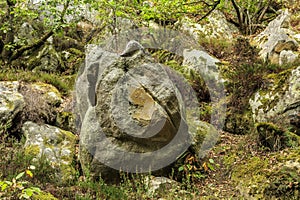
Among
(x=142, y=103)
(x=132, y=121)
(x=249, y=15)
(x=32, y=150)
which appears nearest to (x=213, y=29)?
(x=249, y=15)

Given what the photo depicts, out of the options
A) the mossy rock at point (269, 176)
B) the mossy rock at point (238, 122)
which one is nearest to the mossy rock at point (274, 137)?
the mossy rock at point (269, 176)

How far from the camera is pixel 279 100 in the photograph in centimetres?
629

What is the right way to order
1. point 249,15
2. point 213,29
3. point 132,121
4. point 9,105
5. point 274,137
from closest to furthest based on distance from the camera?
point 132,121 → point 274,137 → point 9,105 → point 213,29 → point 249,15

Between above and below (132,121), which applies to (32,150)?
below

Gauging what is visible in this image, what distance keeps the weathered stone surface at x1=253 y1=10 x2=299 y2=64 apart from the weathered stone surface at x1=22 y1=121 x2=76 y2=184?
17.5 feet

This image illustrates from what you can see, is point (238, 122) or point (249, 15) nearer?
point (238, 122)

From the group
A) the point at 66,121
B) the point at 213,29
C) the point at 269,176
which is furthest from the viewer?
the point at 213,29

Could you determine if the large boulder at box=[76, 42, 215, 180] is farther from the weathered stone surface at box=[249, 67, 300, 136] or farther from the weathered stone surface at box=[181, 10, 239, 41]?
the weathered stone surface at box=[181, 10, 239, 41]

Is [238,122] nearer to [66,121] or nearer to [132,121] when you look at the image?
[132,121]

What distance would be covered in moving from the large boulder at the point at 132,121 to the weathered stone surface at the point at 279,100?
6.73 feet

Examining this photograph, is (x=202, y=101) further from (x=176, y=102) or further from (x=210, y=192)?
(x=210, y=192)

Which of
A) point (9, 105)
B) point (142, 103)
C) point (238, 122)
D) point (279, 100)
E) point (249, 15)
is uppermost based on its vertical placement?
point (249, 15)

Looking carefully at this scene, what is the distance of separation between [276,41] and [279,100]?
288cm

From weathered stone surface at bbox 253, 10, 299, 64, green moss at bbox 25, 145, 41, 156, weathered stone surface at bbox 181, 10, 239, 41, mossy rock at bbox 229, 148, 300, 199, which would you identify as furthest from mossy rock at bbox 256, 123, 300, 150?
weathered stone surface at bbox 181, 10, 239, 41
